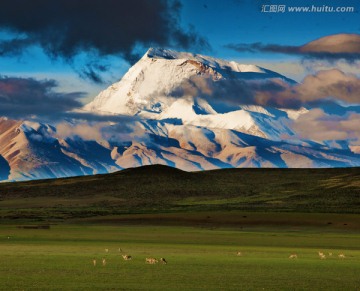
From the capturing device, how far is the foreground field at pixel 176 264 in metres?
41.7

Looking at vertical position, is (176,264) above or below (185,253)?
below

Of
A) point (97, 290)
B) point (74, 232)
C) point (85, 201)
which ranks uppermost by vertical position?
point (85, 201)

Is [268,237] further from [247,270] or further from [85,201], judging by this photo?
[85,201]

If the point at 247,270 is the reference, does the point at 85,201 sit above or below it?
above

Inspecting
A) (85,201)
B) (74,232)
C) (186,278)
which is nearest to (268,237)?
(74,232)

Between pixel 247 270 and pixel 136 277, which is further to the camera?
pixel 247 270

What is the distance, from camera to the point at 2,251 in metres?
63.8

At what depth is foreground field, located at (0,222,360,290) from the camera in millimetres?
41719

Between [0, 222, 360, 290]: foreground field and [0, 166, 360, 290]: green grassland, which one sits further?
[0, 166, 360, 290]: green grassland

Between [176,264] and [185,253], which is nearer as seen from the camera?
[176,264]

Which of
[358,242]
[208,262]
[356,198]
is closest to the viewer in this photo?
[208,262]

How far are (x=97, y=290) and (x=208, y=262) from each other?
690 inches

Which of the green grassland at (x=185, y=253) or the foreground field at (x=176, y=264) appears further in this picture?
the green grassland at (x=185, y=253)

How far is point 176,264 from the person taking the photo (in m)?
52.9
